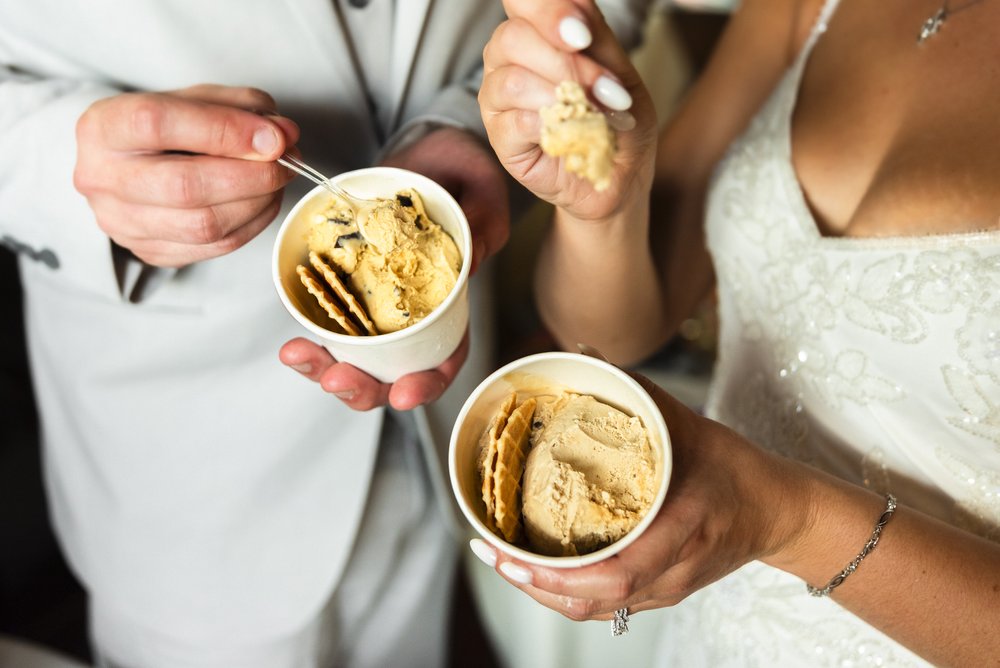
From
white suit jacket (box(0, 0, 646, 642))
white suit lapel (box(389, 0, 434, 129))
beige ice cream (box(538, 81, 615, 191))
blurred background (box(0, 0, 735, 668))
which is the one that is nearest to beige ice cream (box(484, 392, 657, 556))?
beige ice cream (box(538, 81, 615, 191))

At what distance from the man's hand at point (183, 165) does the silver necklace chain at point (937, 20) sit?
110 cm

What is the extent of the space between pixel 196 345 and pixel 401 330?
0.54 m

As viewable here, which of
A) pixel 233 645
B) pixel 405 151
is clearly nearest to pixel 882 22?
pixel 405 151

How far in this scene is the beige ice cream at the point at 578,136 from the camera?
0.77m

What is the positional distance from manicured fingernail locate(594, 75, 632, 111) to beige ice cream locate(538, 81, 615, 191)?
0.05 meters

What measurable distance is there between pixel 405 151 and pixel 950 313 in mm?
935

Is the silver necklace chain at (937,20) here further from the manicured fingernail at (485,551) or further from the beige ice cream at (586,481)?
the manicured fingernail at (485,551)

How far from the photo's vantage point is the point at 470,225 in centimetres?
122

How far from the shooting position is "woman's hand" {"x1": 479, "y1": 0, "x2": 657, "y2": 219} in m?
0.84

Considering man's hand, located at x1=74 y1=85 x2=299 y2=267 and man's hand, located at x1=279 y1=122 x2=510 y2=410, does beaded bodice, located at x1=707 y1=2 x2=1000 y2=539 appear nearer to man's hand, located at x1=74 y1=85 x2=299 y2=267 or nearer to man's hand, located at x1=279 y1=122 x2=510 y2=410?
man's hand, located at x1=279 y1=122 x2=510 y2=410

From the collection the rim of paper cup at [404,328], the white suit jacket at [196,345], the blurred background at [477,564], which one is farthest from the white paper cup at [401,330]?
the blurred background at [477,564]

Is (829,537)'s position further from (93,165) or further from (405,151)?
(93,165)

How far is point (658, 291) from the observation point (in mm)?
1521

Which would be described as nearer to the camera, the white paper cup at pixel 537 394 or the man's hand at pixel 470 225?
the white paper cup at pixel 537 394
